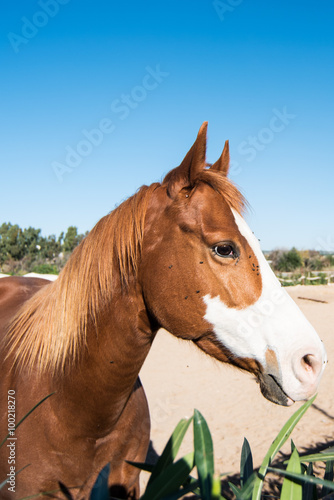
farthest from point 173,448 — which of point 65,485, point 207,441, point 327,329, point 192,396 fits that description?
point 327,329

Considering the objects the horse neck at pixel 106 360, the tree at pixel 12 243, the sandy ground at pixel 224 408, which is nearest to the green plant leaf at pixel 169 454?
the horse neck at pixel 106 360

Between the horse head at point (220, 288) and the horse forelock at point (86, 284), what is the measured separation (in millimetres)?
83

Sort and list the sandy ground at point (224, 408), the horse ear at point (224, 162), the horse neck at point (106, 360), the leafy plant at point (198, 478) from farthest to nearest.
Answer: the sandy ground at point (224, 408) → the horse ear at point (224, 162) → the horse neck at point (106, 360) → the leafy plant at point (198, 478)

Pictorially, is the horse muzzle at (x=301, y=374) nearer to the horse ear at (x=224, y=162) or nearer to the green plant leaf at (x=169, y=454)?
the green plant leaf at (x=169, y=454)

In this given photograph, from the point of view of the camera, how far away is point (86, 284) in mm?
1776

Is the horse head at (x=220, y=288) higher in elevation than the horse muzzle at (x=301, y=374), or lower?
higher

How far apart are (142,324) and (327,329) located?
11.5 m

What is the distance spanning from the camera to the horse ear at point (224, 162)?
2059 mm

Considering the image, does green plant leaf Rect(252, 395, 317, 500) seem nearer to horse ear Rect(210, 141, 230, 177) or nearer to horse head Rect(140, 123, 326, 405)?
horse head Rect(140, 123, 326, 405)

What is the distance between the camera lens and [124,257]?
173 cm

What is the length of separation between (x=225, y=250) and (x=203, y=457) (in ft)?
3.36

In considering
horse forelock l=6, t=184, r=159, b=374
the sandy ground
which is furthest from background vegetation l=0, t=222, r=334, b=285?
horse forelock l=6, t=184, r=159, b=374

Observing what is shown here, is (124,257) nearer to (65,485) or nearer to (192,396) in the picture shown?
(65,485)

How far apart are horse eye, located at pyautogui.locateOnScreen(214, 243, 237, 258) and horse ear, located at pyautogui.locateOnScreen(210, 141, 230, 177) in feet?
1.86
